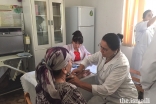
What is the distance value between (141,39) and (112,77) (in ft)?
5.28

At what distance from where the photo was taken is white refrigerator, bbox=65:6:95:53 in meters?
2.96

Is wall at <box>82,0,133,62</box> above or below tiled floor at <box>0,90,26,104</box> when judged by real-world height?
above

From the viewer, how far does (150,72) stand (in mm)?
840

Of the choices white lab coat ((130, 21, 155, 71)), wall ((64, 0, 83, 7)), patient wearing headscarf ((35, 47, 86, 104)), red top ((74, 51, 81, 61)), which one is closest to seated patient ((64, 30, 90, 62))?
red top ((74, 51, 81, 61))

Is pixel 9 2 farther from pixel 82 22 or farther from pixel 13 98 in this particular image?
pixel 13 98

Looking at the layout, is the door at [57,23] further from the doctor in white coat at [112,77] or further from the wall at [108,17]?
the doctor in white coat at [112,77]

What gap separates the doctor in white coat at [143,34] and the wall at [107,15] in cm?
55

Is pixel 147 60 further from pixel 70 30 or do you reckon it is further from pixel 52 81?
pixel 70 30

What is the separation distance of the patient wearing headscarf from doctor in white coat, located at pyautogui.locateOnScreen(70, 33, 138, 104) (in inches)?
12.0

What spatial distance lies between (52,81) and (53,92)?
0.21ft

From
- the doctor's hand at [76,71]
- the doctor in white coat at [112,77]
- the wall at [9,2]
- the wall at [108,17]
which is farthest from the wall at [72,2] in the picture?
the doctor in white coat at [112,77]

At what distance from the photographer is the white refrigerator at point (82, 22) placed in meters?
2.96

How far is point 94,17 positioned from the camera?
3328 millimetres

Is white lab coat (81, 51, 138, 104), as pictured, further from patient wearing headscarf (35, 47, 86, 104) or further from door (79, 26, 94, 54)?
door (79, 26, 94, 54)
